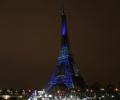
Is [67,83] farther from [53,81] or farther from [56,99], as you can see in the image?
[56,99]

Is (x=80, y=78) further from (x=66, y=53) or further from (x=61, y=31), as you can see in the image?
(x=61, y=31)

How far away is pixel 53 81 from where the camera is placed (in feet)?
311

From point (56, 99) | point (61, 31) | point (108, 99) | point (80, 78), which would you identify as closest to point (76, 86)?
point (80, 78)

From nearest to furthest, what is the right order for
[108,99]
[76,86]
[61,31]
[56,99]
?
[108,99] → [56,99] → [76,86] → [61,31]

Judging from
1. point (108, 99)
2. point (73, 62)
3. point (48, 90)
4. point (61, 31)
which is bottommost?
point (108, 99)

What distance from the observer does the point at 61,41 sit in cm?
9469

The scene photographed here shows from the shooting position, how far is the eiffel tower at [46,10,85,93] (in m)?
91.1

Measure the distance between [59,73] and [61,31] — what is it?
34.2ft

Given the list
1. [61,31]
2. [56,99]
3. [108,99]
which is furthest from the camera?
[61,31]

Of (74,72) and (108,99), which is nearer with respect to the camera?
(108,99)

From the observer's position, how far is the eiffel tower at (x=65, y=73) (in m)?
91.1

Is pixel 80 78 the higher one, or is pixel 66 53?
pixel 66 53

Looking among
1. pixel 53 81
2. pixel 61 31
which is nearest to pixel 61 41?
pixel 61 31

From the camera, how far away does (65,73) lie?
301ft
